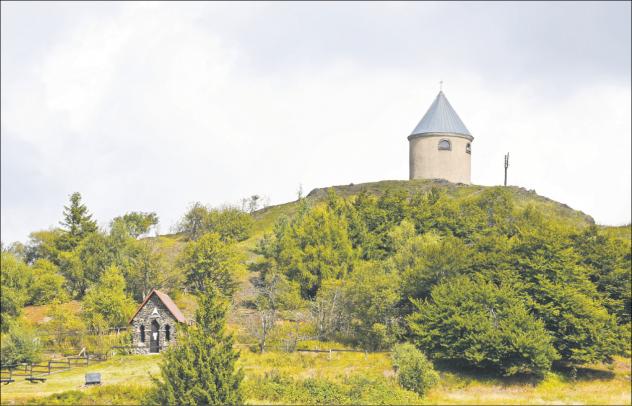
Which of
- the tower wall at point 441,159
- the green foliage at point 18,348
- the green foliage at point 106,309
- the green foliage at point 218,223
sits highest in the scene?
the tower wall at point 441,159

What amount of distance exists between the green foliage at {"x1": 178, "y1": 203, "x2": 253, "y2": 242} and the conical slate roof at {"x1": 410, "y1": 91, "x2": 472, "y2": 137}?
23.4 metres

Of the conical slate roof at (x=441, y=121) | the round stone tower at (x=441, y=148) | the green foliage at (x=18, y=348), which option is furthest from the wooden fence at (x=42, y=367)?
the conical slate roof at (x=441, y=121)

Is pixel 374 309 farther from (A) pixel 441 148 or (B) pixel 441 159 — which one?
(A) pixel 441 148

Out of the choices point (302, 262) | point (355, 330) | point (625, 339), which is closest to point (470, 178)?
point (302, 262)

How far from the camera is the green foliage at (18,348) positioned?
49.8m

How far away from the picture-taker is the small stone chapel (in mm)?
55281

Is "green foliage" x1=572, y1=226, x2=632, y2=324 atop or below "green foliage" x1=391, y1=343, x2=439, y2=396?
atop

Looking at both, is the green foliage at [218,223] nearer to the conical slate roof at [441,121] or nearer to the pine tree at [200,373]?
the conical slate roof at [441,121]

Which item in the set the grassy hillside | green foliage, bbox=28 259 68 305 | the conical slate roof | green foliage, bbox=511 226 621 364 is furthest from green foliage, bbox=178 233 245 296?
the conical slate roof

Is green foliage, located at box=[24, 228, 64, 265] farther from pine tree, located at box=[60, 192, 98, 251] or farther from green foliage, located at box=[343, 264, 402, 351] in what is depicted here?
green foliage, located at box=[343, 264, 402, 351]

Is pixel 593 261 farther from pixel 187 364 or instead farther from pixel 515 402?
pixel 187 364

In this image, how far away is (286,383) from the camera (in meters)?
42.8

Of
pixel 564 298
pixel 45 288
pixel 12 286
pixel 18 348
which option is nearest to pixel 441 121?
pixel 564 298

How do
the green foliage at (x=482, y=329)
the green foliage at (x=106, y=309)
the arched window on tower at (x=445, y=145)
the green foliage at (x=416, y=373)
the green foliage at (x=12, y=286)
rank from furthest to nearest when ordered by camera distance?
the arched window on tower at (x=445, y=145), the green foliage at (x=12, y=286), the green foliage at (x=106, y=309), the green foliage at (x=482, y=329), the green foliage at (x=416, y=373)
